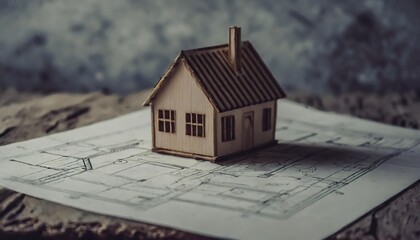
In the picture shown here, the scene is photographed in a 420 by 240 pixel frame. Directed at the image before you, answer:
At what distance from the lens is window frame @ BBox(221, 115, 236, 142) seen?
7238 millimetres

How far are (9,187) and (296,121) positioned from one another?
3.82 metres

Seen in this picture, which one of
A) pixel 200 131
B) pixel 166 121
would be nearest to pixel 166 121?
pixel 166 121

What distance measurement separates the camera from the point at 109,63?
11.0 m

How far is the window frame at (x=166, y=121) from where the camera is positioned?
24.3ft

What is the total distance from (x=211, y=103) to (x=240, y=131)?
548mm

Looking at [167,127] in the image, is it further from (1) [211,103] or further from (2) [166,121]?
(1) [211,103]

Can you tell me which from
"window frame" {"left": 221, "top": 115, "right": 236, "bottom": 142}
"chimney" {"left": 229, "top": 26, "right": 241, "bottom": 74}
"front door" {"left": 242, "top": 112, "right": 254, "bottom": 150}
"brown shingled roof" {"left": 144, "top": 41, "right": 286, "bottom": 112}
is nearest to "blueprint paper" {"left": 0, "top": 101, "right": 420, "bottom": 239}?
"front door" {"left": 242, "top": 112, "right": 254, "bottom": 150}

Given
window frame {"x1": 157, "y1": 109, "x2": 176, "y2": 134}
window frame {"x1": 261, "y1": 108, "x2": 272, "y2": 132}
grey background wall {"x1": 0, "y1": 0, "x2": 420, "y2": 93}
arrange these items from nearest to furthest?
window frame {"x1": 157, "y1": 109, "x2": 176, "y2": 134}
window frame {"x1": 261, "y1": 108, "x2": 272, "y2": 132}
grey background wall {"x1": 0, "y1": 0, "x2": 420, "y2": 93}

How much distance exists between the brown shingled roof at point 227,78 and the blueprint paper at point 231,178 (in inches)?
22.0

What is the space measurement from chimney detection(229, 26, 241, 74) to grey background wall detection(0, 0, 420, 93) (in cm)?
310

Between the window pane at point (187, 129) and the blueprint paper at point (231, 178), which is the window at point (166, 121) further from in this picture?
the blueprint paper at point (231, 178)

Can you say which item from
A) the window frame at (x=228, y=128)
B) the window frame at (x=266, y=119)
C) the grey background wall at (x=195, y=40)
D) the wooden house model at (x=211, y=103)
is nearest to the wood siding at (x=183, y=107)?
the wooden house model at (x=211, y=103)

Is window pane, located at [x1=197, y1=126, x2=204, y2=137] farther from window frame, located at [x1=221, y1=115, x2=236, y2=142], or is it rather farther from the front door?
the front door

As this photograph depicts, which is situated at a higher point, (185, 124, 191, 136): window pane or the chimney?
the chimney
